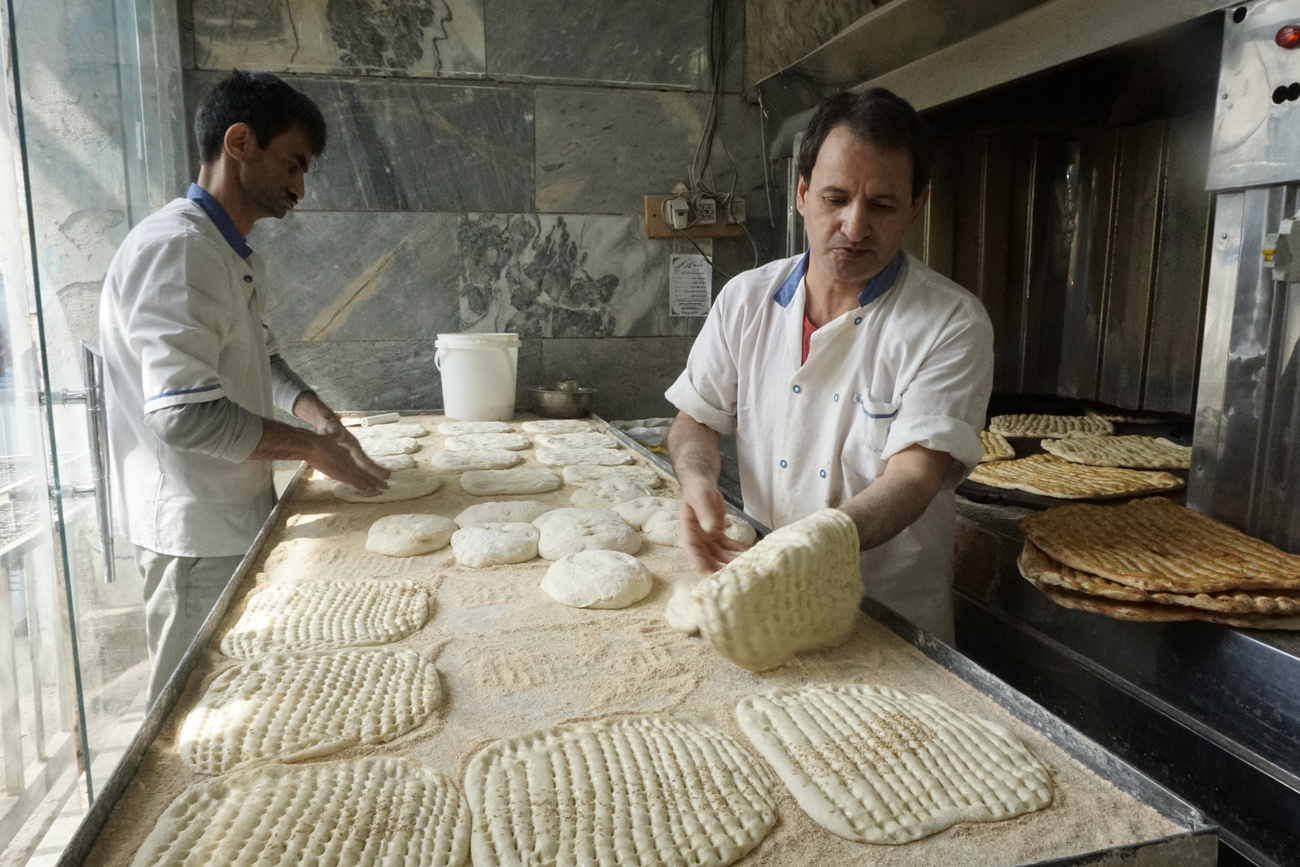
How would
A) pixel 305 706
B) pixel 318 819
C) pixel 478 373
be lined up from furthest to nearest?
pixel 478 373
pixel 305 706
pixel 318 819

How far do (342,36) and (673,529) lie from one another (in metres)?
3.00

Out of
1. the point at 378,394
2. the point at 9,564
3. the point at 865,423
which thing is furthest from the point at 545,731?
the point at 378,394

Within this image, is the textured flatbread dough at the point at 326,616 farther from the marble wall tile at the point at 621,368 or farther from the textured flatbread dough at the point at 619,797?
the marble wall tile at the point at 621,368

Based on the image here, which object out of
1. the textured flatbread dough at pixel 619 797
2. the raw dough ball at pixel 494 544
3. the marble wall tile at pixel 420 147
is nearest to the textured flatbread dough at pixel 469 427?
the marble wall tile at pixel 420 147

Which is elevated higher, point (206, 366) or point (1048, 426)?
point (206, 366)

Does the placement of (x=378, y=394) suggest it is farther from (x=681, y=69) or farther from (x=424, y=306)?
(x=681, y=69)

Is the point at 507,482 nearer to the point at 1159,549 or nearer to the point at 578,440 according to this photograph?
the point at 578,440

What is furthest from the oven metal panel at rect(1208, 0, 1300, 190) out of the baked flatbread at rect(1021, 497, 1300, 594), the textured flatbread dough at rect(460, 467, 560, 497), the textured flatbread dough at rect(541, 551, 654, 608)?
the textured flatbread dough at rect(460, 467, 560, 497)

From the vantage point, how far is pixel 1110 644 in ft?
5.04

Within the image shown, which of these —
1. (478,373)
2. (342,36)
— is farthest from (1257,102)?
(342,36)

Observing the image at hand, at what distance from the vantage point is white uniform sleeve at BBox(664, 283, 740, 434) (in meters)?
1.86

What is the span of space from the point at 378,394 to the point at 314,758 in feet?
10.1

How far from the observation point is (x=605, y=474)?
8.09 feet

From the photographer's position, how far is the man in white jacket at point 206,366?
1.77 meters
